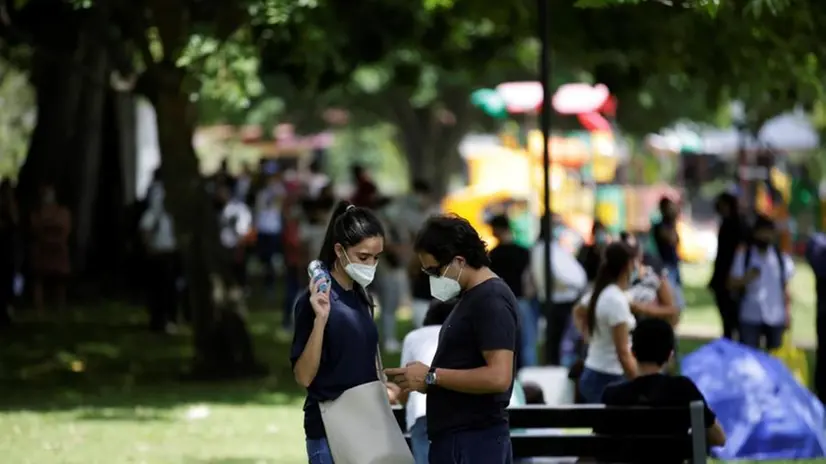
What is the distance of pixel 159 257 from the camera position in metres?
22.2

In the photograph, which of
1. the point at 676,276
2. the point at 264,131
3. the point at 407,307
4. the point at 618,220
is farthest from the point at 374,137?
the point at 676,276

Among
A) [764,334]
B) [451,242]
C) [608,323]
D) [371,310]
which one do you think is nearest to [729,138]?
[764,334]

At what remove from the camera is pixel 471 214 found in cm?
3712

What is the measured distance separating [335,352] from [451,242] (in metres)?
0.60

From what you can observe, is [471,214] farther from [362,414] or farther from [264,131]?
[362,414]

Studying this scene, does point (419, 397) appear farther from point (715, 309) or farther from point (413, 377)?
point (715, 309)

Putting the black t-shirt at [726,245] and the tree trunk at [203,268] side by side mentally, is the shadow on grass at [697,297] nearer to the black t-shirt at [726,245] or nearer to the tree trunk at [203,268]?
the black t-shirt at [726,245]

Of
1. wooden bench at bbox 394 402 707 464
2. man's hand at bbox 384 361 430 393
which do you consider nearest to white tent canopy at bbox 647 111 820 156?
wooden bench at bbox 394 402 707 464

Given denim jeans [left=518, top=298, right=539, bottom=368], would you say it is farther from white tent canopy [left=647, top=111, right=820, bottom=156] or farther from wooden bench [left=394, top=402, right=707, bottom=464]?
white tent canopy [left=647, top=111, right=820, bottom=156]

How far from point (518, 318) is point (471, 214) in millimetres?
30119

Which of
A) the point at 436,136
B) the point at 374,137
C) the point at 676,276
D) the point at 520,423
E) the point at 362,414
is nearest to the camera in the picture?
the point at 362,414

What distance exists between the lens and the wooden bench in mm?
8562

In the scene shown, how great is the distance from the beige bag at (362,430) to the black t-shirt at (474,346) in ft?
0.66

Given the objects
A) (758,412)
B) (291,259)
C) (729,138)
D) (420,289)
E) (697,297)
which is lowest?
(697,297)
